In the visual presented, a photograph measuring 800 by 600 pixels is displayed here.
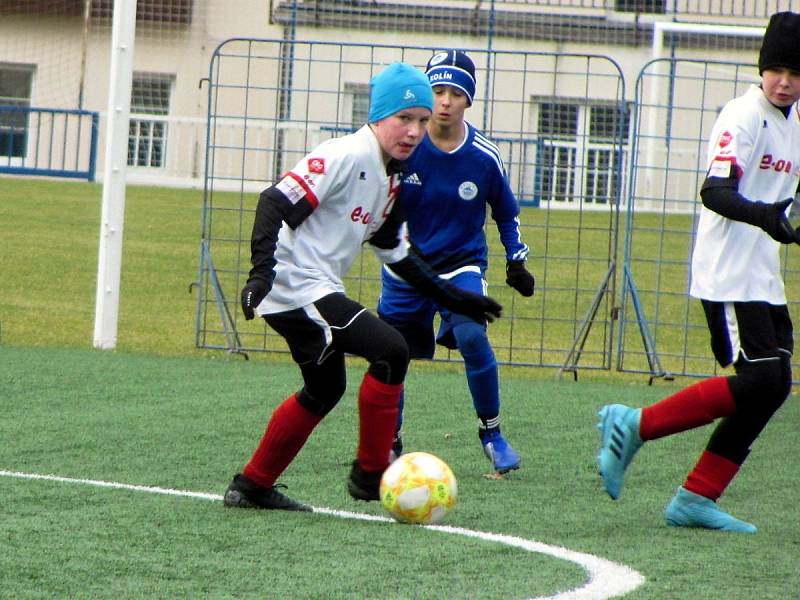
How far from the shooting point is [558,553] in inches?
182

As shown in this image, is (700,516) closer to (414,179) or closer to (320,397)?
(320,397)

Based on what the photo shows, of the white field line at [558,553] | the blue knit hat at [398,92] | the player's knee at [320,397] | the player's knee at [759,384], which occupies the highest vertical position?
the blue knit hat at [398,92]

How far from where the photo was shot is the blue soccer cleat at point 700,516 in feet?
17.1

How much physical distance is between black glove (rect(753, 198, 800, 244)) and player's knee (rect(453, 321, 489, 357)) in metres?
1.89

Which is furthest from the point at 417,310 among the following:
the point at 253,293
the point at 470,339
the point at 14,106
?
the point at 14,106

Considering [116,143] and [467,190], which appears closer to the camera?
[467,190]

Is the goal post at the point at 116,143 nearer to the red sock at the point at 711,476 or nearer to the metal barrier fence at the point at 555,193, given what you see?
the metal barrier fence at the point at 555,193

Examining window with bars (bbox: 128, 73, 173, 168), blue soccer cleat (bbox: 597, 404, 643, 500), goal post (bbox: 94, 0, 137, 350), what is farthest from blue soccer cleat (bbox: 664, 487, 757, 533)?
window with bars (bbox: 128, 73, 173, 168)

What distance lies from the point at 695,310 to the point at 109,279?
611 cm

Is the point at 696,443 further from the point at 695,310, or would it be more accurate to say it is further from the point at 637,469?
the point at 695,310

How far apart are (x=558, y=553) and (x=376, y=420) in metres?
0.89

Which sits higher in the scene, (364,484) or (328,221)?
(328,221)

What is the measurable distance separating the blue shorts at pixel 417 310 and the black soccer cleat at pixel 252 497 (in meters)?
1.54

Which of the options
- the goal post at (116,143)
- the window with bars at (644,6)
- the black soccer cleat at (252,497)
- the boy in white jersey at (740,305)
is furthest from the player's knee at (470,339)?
the window with bars at (644,6)
